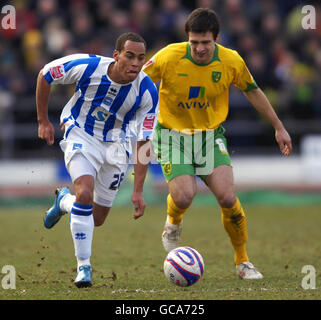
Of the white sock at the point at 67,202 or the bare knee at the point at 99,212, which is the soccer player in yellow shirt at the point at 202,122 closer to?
the bare knee at the point at 99,212

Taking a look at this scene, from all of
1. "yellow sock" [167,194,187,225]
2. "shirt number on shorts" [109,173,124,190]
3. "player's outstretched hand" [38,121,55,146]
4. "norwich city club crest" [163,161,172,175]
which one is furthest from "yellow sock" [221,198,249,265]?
"player's outstretched hand" [38,121,55,146]

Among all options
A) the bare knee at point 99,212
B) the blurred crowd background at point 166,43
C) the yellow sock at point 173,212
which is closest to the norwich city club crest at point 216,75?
the yellow sock at point 173,212

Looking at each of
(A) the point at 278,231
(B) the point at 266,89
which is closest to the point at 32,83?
(B) the point at 266,89

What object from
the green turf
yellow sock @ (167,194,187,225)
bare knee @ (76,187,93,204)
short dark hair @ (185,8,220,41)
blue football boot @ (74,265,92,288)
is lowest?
the green turf

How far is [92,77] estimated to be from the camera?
6789 mm

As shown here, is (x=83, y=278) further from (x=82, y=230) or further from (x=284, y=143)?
(x=284, y=143)

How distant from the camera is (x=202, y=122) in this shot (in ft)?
24.8

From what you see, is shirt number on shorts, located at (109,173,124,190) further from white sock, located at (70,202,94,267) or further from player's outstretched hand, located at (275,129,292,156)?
player's outstretched hand, located at (275,129,292,156)

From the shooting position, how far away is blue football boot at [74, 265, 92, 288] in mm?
6383

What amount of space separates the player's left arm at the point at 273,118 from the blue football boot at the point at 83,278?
87.0 inches

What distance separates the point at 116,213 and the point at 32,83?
151 inches

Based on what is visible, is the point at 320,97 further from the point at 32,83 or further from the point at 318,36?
the point at 32,83

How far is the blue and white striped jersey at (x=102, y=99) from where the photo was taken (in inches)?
267

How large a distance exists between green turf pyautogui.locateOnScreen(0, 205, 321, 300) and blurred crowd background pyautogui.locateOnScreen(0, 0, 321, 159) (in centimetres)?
204
